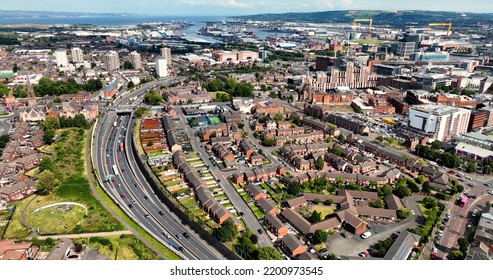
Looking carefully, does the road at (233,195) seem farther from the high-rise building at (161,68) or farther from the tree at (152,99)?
the high-rise building at (161,68)

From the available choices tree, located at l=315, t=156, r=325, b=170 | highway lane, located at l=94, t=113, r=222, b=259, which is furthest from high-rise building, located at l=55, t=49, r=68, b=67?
tree, located at l=315, t=156, r=325, b=170

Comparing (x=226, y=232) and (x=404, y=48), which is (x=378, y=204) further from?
(x=404, y=48)

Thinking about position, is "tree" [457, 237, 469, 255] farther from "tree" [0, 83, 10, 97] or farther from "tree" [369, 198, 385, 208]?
"tree" [0, 83, 10, 97]

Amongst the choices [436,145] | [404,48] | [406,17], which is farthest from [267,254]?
[406,17]

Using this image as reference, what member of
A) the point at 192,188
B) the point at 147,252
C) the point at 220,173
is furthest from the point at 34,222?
the point at 220,173

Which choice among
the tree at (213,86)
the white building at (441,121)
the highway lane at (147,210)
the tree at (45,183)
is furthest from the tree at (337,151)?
the tree at (213,86)
